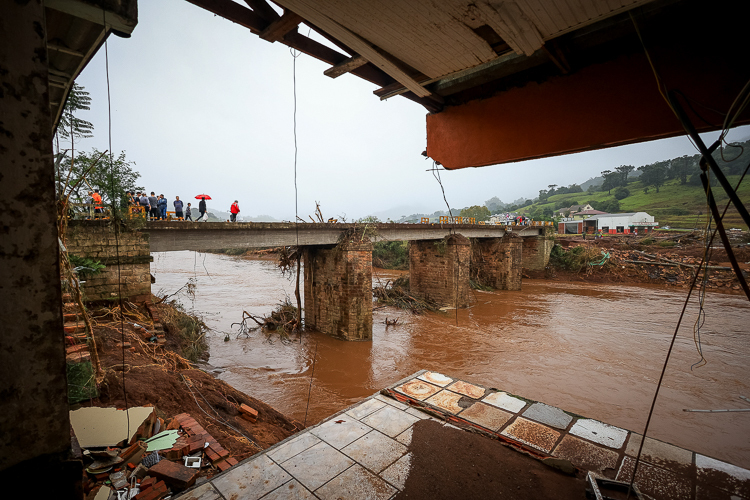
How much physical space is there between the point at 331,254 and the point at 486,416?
281 inches

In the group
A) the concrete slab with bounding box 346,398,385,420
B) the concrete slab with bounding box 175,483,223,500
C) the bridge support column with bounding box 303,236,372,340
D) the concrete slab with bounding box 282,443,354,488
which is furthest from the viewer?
the bridge support column with bounding box 303,236,372,340

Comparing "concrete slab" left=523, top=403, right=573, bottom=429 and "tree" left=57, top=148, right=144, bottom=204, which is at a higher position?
"tree" left=57, top=148, right=144, bottom=204

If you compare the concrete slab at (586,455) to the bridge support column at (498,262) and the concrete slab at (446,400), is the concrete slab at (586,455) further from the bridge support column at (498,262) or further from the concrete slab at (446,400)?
the bridge support column at (498,262)

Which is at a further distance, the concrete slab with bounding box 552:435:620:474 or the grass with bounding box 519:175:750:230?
the grass with bounding box 519:175:750:230

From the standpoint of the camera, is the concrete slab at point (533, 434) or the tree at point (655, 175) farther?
the tree at point (655, 175)

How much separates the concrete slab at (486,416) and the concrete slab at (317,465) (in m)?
1.53

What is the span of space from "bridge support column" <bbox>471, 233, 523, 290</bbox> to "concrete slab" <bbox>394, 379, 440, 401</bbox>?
1585 cm

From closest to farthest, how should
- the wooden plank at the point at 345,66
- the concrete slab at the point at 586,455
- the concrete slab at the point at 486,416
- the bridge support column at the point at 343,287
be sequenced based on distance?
the wooden plank at the point at 345,66 → the concrete slab at the point at 586,455 → the concrete slab at the point at 486,416 → the bridge support column at the point at 343,287

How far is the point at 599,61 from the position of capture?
2.40 m

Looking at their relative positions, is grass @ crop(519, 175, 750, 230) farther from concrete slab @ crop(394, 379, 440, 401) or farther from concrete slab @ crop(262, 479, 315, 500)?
concrete slab @ crop(262, 479, 315, 500)

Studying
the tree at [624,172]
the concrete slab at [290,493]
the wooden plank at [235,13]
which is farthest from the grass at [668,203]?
the wooden plank at [235,13]

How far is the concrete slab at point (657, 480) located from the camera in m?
2.56

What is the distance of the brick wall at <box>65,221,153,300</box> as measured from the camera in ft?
20.5

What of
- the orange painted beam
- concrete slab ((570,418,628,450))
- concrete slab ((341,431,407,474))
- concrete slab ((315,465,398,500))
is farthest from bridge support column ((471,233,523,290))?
concrete slab ((315,465,398,500))
